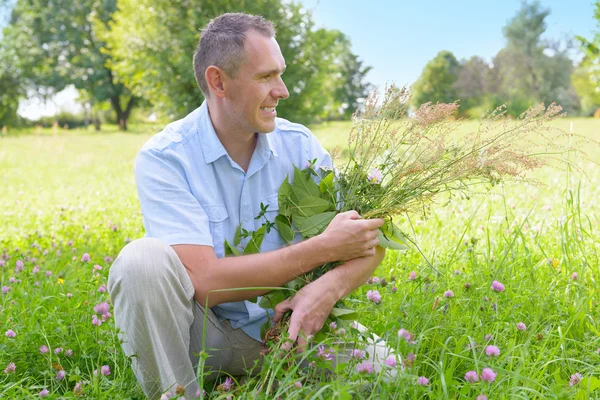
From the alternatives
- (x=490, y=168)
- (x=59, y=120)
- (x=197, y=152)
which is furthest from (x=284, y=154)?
(x=59, y=120)

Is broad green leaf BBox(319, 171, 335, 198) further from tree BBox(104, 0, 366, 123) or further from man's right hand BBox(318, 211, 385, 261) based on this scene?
tree BBox(104, 0, 366, 123)

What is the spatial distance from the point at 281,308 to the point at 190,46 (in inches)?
520

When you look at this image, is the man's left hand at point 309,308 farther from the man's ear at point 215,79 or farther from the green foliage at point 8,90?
the green foliage at point 8,90

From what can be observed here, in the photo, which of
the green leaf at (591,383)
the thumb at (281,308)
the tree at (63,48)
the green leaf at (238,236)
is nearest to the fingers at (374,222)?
the thumb at (281,308)

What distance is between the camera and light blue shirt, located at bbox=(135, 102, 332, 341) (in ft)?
8.21

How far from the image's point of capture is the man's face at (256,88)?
2.68 m

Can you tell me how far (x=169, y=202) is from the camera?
2502 millimetres

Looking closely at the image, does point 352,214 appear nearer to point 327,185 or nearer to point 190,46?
point 327,185

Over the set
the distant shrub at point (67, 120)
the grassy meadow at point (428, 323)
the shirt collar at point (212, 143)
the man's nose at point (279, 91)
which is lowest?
the distant shrub at point (67, 120)

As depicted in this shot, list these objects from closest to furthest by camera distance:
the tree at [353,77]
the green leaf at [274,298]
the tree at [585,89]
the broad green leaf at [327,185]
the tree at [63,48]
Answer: the green leaf at [274,298], the broad green leaf at [327,185], the tree at [63,48], the tree at [585,89], the tree at [353,77]

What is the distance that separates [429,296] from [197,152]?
1307 mm

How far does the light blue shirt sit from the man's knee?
13 centimetres

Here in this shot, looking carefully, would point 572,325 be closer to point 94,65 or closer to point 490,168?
point 490,168

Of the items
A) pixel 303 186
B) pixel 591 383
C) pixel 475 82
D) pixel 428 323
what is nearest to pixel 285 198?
pixel 303 186
